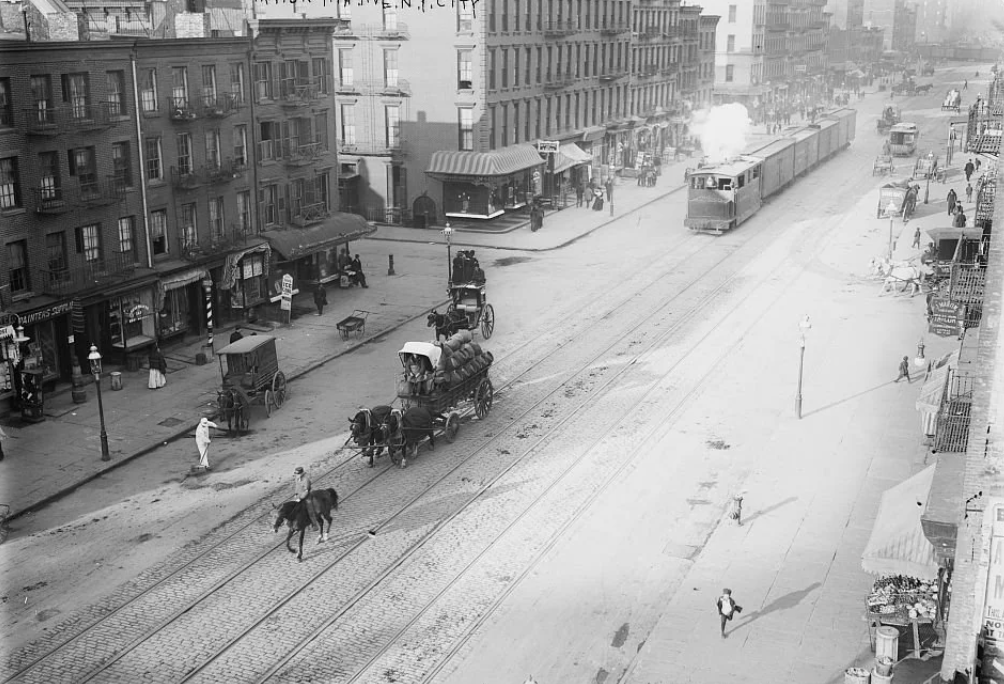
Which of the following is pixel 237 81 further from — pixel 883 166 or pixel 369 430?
pixel 883 166

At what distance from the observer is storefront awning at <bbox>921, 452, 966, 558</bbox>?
1809 centimetres

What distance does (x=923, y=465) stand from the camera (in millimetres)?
29531

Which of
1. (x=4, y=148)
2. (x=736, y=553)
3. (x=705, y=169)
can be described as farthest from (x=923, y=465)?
(x=705, y=169)

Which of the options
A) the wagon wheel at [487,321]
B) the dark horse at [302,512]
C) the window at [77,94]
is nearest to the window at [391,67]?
the wagon wheel at [487,321]

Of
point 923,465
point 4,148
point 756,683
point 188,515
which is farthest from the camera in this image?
point 4,148

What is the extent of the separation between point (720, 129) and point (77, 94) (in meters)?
80.8

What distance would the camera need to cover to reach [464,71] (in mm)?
66500

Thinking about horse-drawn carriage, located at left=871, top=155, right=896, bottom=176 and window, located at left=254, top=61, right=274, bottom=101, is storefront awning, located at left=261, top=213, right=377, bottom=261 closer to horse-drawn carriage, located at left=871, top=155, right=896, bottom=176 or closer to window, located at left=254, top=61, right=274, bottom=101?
window, located at left=254, top=61, right=274, bottom=101

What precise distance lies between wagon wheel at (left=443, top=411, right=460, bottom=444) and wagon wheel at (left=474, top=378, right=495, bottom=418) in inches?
49.0

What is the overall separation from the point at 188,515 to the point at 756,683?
45.9ft

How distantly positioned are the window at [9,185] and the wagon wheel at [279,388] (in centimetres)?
961

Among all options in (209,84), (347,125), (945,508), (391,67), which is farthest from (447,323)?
(347,125)

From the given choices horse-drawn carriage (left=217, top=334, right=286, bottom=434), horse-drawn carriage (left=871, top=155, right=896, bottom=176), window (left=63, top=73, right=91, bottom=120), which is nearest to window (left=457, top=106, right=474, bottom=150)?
window (left=63, top=73, right=91, bottom=120)

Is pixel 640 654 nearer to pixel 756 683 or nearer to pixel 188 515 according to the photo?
pixel 756 683
